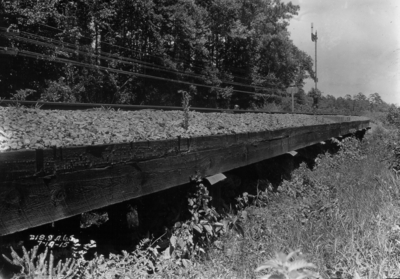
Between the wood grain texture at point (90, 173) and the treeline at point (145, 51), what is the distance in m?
11.9

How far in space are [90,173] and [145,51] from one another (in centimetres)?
2427

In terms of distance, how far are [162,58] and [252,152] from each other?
2150 cm

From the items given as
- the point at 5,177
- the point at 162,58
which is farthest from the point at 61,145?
the point at 162,58

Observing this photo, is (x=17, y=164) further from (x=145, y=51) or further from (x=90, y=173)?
(x=145, y=51)

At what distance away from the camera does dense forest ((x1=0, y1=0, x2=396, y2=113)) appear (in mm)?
18234

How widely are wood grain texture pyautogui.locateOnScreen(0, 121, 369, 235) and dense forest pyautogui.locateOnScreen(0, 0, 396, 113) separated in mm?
12928

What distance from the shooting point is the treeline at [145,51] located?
18250 mm

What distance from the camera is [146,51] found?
25906 mm

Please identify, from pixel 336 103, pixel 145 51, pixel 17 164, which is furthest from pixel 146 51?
pixel 336 103

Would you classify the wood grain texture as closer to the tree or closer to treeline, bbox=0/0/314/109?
treeline, bbox=0/0/314/109

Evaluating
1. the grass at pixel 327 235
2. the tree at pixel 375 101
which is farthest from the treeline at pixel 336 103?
the grass at pixel 327 235

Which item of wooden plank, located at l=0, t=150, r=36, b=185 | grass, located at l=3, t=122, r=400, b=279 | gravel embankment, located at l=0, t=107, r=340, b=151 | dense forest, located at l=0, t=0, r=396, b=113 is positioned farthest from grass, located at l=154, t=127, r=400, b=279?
dense forest, located at l=0, t=0, r=396, b=113

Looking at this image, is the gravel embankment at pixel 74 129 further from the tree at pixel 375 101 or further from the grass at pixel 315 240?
the tree at pixel 375 101

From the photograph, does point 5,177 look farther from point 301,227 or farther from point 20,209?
point 301,227
